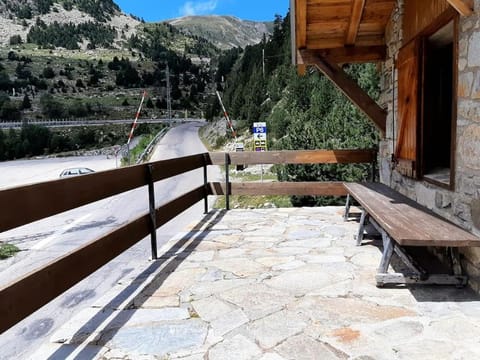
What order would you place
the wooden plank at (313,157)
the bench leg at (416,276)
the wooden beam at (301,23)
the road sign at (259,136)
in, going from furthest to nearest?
the road sign at (259,136)
the wooden plank at (313,157)
the wooden beam at (301,23)
the bench leg at (416,276)

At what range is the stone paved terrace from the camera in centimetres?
219

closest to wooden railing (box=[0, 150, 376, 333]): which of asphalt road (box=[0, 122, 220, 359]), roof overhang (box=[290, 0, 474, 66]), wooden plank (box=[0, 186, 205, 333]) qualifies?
wooden plank (box=[0, 186, 205, 333])

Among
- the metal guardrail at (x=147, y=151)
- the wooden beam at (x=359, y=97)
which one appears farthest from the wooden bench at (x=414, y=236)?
the metal guardrail at (x=147, y=151)

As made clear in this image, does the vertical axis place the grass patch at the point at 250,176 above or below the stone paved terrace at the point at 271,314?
below

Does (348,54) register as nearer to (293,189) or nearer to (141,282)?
(293,189)

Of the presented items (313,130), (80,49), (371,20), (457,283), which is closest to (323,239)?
(457,283)

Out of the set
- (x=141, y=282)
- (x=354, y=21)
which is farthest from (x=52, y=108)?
(x=141, y=282)

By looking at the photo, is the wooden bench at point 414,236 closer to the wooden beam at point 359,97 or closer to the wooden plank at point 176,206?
the wooden beam at point 359,97

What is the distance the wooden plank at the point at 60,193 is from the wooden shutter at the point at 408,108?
2550 mm

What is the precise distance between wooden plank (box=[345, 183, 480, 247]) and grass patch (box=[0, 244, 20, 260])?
8172 mm

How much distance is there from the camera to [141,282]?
10.9 ft

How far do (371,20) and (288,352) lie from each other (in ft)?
13.9

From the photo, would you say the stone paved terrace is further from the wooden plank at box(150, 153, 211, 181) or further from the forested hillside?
the forested hillside

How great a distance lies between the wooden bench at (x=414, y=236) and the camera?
2.54 metres
